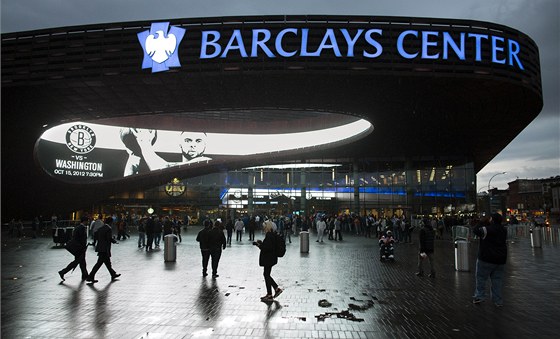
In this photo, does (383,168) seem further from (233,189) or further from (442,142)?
(233,189)

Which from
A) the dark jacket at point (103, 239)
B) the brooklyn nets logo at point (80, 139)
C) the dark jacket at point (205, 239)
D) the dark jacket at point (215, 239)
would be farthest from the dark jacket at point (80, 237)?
the brooklyn nets logo at point (80, 139)

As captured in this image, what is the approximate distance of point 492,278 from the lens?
8.48m

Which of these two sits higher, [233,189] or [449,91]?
[449,91]

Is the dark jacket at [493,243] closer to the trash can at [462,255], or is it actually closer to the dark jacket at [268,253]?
the dark jacket at [268,253]

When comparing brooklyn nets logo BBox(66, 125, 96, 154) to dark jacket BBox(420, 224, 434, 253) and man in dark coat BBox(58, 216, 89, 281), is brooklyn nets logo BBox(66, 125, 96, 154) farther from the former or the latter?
dark jacket BBox(420, 224, 434, 253)

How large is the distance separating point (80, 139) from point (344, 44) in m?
28.2

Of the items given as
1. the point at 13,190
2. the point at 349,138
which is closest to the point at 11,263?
the point at 13,190

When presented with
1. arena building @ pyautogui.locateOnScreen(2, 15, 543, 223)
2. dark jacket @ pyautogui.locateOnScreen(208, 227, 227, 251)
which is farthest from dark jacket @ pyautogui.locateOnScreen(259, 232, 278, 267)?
arena building @ pyautogui.locateOnScreen(2, 15, 543, 223)

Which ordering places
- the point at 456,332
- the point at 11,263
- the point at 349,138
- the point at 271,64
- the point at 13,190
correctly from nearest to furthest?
the point at 456,332 < the point at 11,263 < the point at 271,64 < the point at 13,190 < the point at 349,138

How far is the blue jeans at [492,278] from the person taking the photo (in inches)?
329

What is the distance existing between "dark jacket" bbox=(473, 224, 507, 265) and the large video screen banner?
27347 millimetres

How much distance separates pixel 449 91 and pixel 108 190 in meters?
32.2

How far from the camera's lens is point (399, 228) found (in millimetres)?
25453

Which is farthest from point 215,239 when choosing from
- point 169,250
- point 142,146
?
point 142,146
